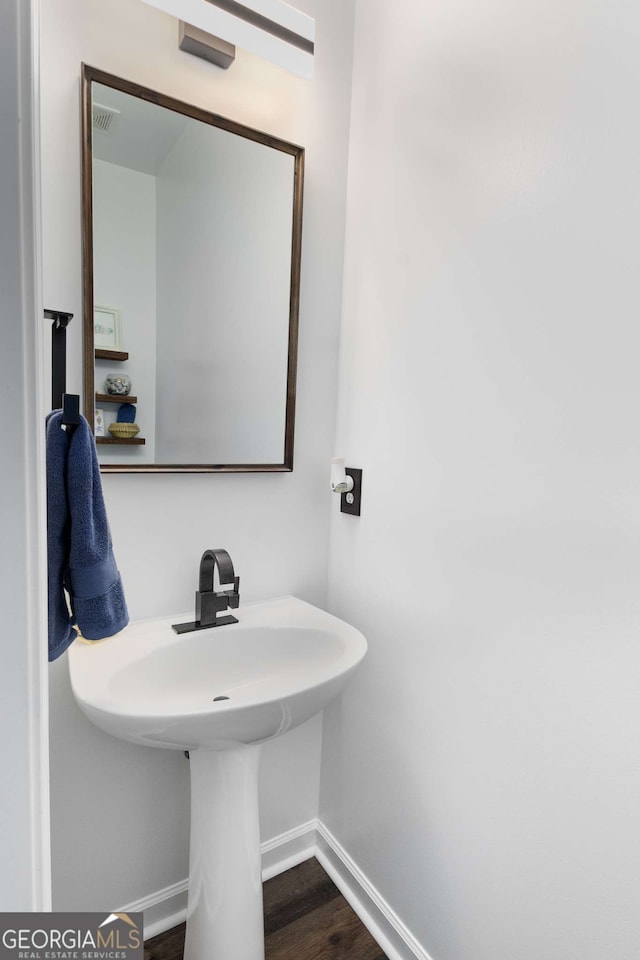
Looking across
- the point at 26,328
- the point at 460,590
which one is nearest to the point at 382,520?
the point at 460,590

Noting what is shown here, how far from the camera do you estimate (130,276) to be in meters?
1.17

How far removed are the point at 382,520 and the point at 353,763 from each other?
727 mm

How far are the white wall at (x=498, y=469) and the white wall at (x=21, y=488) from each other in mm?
818

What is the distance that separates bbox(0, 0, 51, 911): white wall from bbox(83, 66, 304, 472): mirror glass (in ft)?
2.58

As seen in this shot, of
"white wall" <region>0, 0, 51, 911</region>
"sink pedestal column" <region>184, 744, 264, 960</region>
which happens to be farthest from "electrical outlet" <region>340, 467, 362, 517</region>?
"white wall" <region>0, 0, 51, 911</region>

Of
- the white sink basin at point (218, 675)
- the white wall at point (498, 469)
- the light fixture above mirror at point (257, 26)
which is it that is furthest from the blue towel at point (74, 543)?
the light fixture above mirror at point (257, 26)

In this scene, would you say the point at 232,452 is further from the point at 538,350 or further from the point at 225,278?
the point at 538,350

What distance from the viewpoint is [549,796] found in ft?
3.07

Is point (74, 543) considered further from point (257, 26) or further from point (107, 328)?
point (257, 26)

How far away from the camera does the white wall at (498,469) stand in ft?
2.73

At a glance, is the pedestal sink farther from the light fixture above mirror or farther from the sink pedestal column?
the light fixture above mirror

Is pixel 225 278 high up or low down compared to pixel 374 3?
down

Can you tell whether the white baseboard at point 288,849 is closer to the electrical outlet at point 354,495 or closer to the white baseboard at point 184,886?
the white baseboard at point 184,886

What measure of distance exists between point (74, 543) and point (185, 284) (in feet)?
2.54
